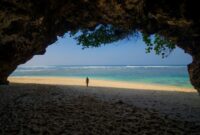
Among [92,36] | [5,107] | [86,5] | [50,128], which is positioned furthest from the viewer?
[92,36]

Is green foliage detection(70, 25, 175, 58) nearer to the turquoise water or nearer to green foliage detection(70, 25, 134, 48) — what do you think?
green foliage detection(70, 25, 134, 48)

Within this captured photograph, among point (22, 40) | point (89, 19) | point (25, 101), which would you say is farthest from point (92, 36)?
point (25, 101)

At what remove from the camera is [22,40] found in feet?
48.1

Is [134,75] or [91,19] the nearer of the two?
[91,19]

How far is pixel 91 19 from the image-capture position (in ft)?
48.8

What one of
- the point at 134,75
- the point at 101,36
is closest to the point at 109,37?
the point at 101,36

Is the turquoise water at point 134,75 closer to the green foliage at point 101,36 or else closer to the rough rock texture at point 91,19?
the green foliage at point 101,36

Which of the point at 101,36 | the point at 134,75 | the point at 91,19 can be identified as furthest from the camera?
the point at 134,75

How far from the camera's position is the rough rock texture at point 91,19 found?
10.8m

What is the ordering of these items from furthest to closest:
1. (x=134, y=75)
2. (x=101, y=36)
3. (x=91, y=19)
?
(x=134, y=75), (x=101, y=36), (x=91, y=19)

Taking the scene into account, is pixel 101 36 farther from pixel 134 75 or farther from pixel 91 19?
pixel 134 75

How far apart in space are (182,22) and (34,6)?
6.42m

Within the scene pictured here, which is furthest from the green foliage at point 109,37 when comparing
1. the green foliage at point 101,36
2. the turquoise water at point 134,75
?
the turquoise water at point 134,75

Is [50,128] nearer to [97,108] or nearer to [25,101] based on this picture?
[97,108]
